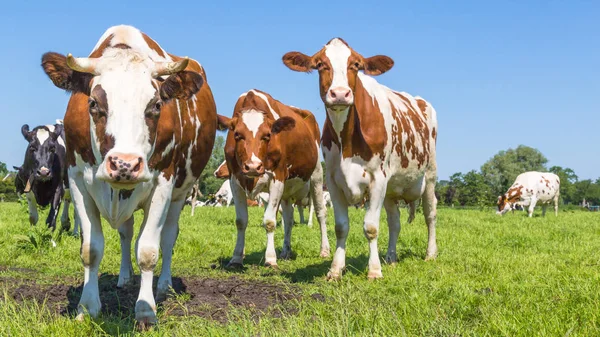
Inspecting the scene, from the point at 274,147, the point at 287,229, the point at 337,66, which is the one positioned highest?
the point at 337,66

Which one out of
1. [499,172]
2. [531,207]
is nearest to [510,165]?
[499,172]

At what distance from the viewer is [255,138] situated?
26.2 ft

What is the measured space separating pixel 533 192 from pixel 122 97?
2851 centimetres

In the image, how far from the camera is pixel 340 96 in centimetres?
634

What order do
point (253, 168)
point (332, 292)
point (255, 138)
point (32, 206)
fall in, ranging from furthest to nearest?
point (32, 206)
point (255, 138)
point (253, 168)
point (332, 292)

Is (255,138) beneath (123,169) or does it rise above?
above

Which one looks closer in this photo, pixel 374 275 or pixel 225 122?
pixel 374 275

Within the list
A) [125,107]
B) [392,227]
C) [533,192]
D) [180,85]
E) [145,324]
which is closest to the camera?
[125,107]

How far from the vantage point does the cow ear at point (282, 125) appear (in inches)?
324

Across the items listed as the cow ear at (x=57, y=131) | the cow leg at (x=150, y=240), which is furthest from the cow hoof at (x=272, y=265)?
the cow ear at (x=57, y=131)

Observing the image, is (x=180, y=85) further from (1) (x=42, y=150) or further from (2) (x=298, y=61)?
(1) (x=42, y=150)

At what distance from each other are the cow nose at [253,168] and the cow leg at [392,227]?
2.16 m

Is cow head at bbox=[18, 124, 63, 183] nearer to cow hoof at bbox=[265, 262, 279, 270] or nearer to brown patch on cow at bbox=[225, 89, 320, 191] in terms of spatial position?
brown patch on cow at bbox=[225, 89, 320, 191]

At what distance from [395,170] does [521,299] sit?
3087 millimetres
